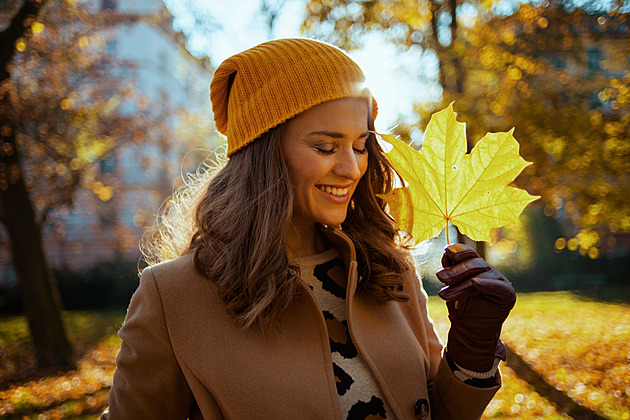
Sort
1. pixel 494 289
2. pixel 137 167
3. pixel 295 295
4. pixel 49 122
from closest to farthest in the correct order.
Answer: pixel 494 289 < pixel 295 295 < pixel 49 122 < pixel 137 167

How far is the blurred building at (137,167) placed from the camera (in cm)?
1190

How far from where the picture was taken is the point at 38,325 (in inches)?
300

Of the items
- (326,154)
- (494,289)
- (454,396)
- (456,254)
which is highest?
(326,154)

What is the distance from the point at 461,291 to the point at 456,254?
0.13m

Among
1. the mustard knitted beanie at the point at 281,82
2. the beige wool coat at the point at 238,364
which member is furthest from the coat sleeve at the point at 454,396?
the mustard knitted beanie at the point at 281,82

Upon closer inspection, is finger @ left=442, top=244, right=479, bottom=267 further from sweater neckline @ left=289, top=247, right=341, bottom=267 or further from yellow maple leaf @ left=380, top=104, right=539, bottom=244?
sweater neckline @ left=289, top=247, right=341, bottom=267

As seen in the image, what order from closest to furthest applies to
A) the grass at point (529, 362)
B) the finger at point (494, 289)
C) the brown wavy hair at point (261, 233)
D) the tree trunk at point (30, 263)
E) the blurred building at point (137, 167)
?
the finger at point (494, 289) → the brown wavy hair at point (261, 233) → the grass at point (529, 362) → the tree trunk at point (30, 263) → the blurred building at point (137, 167)

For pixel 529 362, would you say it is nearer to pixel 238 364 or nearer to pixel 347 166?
Answer: pixel 347 166

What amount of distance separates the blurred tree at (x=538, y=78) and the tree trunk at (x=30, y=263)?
488cm

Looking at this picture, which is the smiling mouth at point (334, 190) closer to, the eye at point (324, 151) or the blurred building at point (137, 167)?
the eye at point (324, 151)

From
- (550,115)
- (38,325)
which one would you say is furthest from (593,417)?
(38,325)

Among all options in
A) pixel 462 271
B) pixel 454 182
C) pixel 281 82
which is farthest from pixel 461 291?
pixel 281 82

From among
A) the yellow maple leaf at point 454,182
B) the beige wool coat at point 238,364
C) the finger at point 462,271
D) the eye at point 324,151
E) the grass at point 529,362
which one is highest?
the eye at point 324,151

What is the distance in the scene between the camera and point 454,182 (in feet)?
5.73
